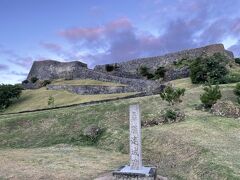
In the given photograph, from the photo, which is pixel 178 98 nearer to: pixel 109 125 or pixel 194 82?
pixel 109 125

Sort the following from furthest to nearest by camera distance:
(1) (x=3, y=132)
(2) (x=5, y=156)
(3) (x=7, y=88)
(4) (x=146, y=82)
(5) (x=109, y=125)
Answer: (3) (x=7, y=88), (4) (x=146, y=82), (1) (x=3, y=132), (5) (x=109, y=125), (2) (x=5, y=156)

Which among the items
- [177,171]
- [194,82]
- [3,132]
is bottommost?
[177,171]

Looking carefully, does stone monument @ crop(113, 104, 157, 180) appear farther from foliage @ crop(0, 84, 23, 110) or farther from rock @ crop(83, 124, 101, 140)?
foliage @ crop(0, 84, 23, 110)

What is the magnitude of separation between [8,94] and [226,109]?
3519cm

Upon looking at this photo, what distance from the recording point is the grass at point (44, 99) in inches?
1667

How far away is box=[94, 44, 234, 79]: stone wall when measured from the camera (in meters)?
55.4

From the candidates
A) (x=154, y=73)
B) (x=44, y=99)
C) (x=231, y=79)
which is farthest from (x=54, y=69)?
(x=231, y=79)

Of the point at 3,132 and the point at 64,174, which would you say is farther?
the point at 3,132

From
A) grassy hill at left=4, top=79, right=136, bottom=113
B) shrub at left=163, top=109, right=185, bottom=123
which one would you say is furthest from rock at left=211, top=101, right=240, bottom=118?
grassy hill at left=4, top=79, right=136, bottom=113

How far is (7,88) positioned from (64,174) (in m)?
39.7

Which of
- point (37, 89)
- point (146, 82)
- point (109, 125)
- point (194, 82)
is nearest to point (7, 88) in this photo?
point (37, 89)

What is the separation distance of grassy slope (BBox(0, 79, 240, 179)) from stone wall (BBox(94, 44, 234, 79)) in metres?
23.2

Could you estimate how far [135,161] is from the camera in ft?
48.1

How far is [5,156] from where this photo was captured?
20734 mm
